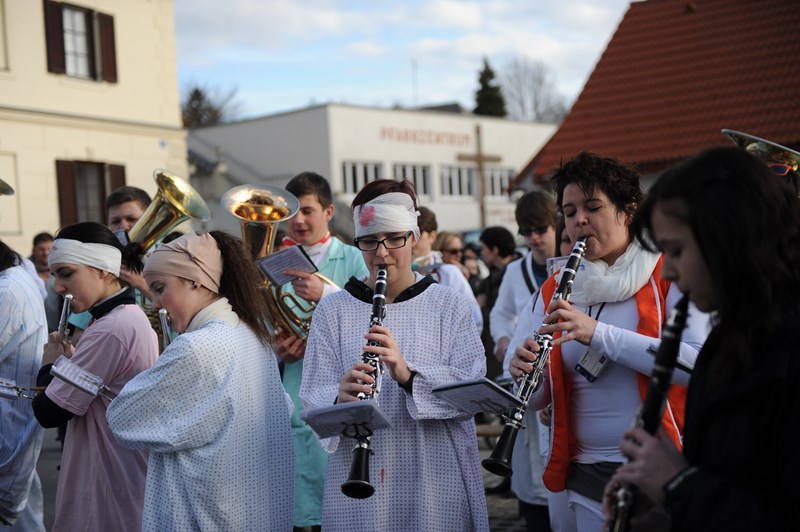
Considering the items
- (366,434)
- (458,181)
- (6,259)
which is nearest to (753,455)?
(366,434)

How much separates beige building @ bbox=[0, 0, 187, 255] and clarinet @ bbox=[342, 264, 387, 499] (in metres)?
16.0

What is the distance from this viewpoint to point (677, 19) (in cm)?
→ 1812

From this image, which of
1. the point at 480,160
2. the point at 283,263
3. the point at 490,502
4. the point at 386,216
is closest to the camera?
the point at 386,216

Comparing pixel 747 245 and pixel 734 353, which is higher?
pixel 747 245

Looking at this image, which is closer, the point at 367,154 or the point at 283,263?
the point at 283,263

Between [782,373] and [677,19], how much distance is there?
704 inches

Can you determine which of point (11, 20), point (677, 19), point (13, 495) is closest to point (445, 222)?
point (677, 19)

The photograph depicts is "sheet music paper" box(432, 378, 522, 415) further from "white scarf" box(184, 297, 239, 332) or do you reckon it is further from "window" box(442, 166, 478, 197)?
"window" box(442, 166, 478, 197)

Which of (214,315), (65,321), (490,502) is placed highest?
(214,315)

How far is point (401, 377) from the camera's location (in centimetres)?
334

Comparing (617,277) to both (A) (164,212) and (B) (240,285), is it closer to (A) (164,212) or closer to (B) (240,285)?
(B) (240,285)

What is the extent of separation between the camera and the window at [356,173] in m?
35.0

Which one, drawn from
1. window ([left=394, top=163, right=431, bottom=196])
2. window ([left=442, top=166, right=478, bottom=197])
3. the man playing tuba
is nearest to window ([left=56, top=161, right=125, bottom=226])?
the man playing tuba

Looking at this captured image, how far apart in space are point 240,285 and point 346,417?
38.5 inches
